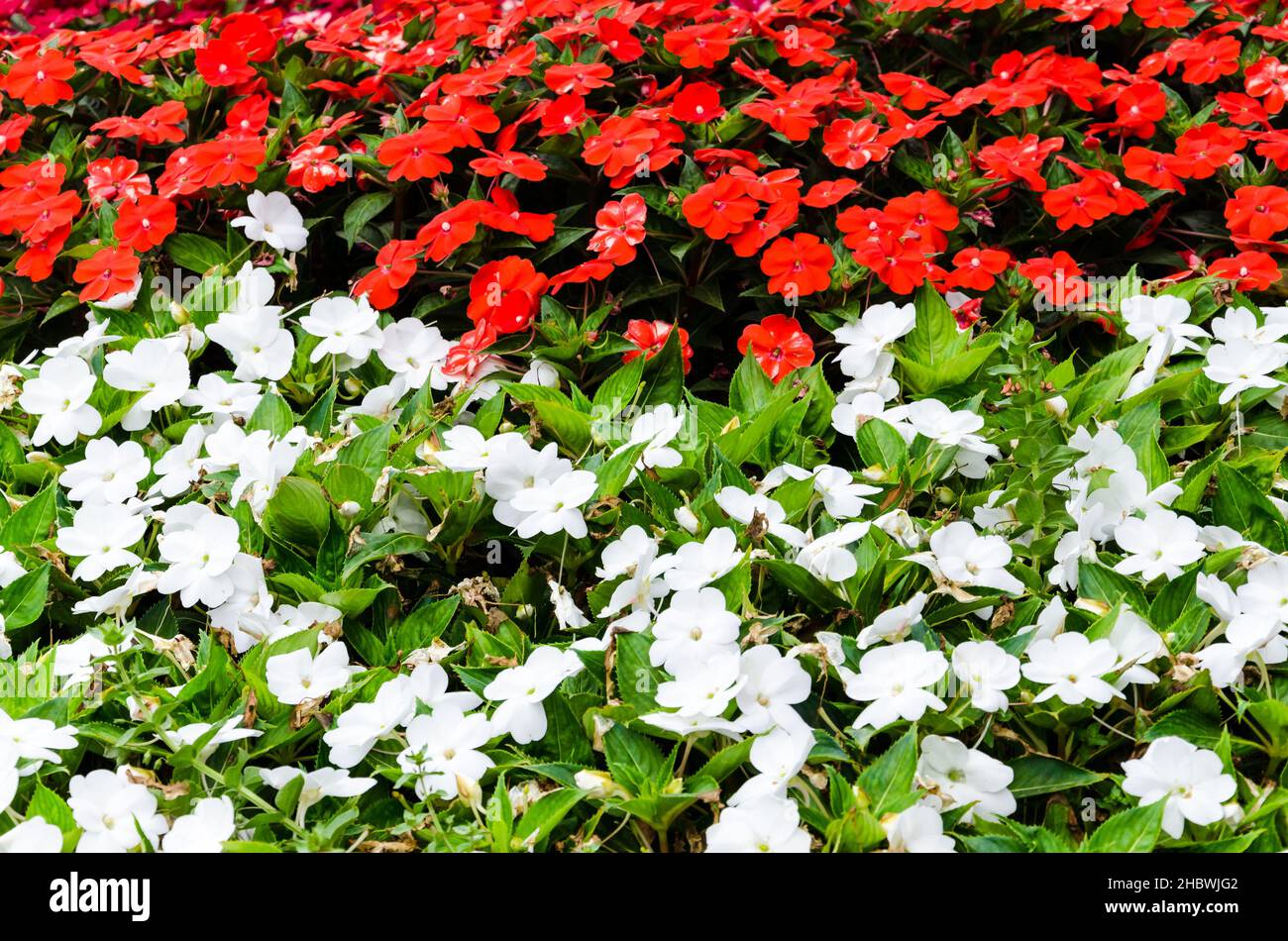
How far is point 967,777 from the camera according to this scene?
1.59 meters

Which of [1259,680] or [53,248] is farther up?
[53,248]

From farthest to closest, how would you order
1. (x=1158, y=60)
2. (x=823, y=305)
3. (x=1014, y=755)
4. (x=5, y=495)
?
(x=1158, y=60)
(x=823, y=305)
(x=5, y=495)
(x=1014, y=755)

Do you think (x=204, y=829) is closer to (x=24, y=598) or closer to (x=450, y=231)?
(x=24, y=598)

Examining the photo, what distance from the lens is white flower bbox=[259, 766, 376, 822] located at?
5.16 ft

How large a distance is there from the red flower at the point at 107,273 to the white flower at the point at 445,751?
1409 millimetres

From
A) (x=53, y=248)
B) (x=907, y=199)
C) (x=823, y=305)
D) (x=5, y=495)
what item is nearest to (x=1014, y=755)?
(x=823, y=305)

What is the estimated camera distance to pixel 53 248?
105 inches

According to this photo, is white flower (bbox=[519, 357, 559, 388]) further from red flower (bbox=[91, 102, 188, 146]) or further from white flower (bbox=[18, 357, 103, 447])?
red flower (bbox=[91, 102, 188, 146])

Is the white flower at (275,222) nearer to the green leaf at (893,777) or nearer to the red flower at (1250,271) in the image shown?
the green leaf at (893,777)

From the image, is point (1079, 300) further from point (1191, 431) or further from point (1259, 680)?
point (1259, 680)

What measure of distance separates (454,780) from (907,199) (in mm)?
1607

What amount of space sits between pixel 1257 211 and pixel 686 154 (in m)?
1.21

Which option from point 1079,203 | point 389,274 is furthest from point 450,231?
point 1079,203
